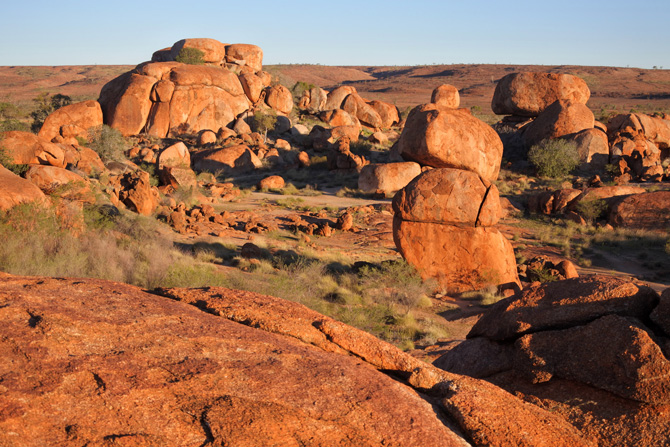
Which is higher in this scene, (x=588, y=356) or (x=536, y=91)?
(x=536, y=91)

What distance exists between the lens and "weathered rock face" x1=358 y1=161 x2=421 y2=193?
68.3 feet

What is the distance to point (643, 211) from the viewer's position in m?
16.8

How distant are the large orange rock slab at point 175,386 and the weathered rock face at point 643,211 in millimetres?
16795

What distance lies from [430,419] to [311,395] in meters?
0.64

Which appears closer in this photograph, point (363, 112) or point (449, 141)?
point (449, 141)

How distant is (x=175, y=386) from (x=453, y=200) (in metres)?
8.45

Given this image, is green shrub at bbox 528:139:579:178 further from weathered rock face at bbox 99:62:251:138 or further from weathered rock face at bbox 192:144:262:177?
weathered rock face at bbox 99:62:251:138

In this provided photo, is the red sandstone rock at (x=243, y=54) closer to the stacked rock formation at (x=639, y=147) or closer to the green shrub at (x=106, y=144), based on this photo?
the green shrub at (x=106, y=144)

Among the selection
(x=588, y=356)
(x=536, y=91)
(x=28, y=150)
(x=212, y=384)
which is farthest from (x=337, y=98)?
(x=212, y=384)

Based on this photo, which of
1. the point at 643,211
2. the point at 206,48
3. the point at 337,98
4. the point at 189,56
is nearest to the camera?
the point at 643,211

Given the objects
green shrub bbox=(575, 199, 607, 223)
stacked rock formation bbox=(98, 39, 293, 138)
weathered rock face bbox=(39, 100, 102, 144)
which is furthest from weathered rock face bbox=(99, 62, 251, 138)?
green shrub bbox=(575, 199, 607, 223)

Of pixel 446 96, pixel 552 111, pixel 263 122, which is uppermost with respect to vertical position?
pixel 446 96

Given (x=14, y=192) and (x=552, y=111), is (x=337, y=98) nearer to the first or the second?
(x=552, y=111)

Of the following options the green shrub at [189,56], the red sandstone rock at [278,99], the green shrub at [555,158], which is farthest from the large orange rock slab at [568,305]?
the green shrub at [189,56]
